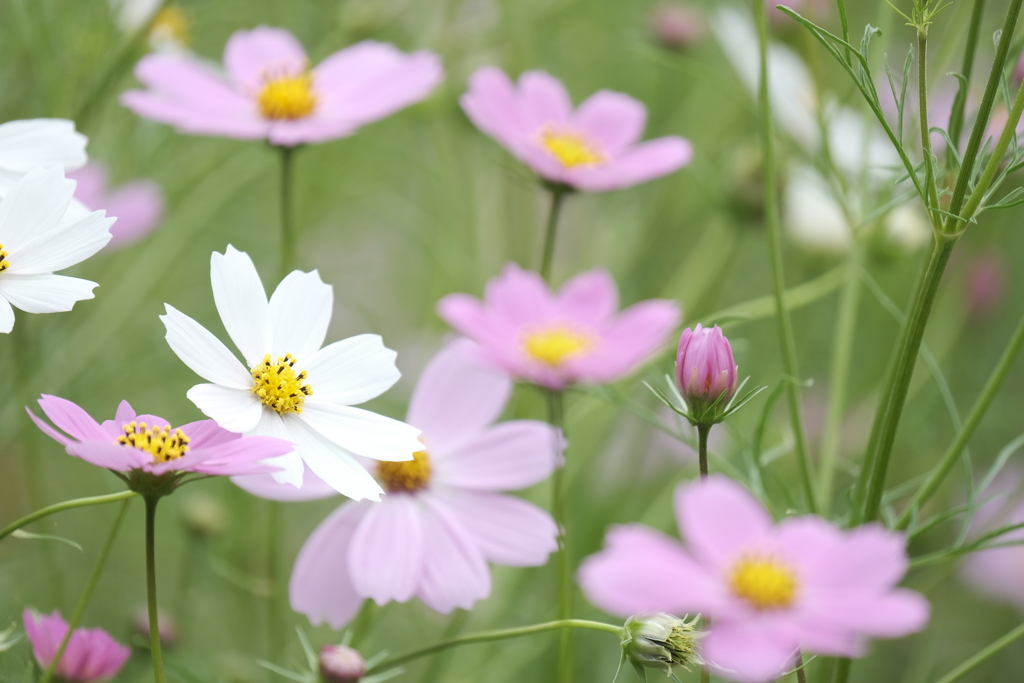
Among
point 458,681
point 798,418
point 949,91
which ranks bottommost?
point 458,681

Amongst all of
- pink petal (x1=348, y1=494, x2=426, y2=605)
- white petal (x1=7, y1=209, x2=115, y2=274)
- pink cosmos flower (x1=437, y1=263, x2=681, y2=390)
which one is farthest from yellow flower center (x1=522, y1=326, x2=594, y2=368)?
white petal (x1=7, y1=209, x2=115, y2=274)

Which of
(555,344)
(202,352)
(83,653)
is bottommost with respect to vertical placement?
(83,653)

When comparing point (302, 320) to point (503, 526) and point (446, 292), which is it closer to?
point (503, 526)

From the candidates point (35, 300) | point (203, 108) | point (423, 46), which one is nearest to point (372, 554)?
point (35, 300)

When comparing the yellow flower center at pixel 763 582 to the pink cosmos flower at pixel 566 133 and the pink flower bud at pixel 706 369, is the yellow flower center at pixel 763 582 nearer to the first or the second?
the pink flower bud at pixel 706 369

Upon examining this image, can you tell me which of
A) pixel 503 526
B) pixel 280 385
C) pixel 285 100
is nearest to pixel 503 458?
pixel 503 526

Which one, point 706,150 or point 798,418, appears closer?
point 798,418

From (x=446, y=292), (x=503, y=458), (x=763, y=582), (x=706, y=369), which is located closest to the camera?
(x=763, y=582)

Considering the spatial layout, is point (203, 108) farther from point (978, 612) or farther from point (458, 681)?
point (978, 612)

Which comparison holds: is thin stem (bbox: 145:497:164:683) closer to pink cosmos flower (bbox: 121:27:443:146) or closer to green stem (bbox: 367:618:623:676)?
green stem (bbox: 367:618:623:676)
